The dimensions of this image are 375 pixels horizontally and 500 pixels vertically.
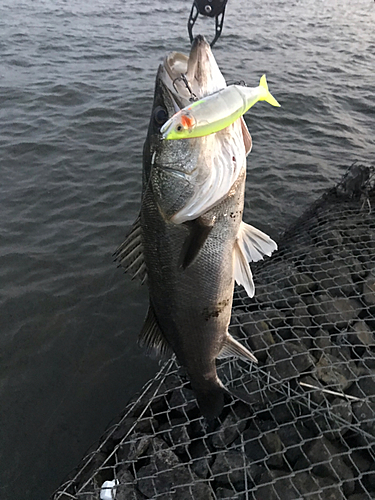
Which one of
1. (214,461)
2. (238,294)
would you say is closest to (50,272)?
(238,294)

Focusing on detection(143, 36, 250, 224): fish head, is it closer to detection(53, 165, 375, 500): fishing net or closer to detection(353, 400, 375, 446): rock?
detection(53, 165, 375, 500): fishing net

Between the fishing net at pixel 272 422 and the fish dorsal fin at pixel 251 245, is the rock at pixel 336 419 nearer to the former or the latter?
the fishing net at pixel 272 422

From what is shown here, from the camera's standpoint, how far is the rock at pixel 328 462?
2.92 m

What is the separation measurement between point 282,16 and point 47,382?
59.1 ft

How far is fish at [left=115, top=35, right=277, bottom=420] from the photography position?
186cm

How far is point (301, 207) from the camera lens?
280 inches

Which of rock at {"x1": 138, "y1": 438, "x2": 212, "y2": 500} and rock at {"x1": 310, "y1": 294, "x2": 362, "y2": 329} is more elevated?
rock at {"x1": 310, "y1": 294, "x2": 362, "y2": 329}

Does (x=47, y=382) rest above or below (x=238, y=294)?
below

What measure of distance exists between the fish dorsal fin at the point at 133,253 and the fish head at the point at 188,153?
257 mm

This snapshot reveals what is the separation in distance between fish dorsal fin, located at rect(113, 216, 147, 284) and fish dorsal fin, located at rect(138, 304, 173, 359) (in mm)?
334

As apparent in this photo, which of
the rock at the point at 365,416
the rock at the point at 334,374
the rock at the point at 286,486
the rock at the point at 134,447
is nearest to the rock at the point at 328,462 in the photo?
the rock at the point at 286,486

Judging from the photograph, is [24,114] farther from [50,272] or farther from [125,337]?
[125,337]

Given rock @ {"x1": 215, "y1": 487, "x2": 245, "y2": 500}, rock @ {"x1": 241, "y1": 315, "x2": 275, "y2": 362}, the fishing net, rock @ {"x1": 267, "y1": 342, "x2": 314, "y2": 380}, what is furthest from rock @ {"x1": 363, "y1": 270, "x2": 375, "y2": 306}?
rock @ {"x1": 215, "y1": 487, "x2": 245, "y2": 500}

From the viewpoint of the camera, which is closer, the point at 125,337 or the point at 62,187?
the point at 125,337
